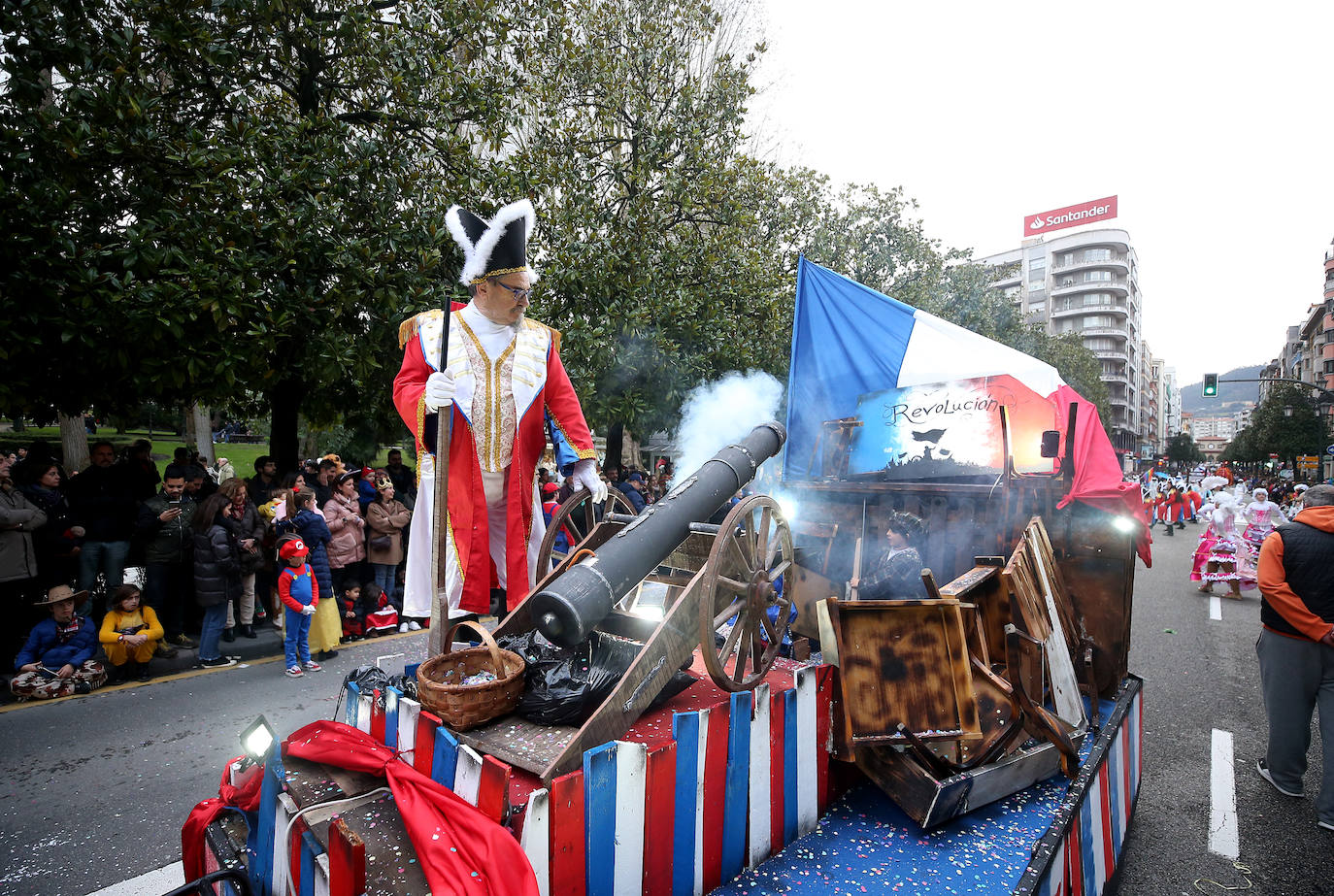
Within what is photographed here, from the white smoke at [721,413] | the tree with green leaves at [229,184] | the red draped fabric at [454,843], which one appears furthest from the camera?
the white smoke at [721,413]

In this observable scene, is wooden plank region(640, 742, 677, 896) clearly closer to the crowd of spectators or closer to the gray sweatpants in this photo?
the gray sweatpants

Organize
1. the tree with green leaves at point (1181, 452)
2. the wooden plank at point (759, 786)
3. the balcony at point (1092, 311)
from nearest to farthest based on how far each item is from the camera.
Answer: the wooden plank at point (759, 786)
the balcony at point (1092, 311)
the tree with green leaves at point (1181, 452)

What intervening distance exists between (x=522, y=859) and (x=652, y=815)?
518mm

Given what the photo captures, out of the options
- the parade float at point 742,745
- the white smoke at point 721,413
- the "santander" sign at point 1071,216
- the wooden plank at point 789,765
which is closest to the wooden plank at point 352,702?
the parade float at point 742,745

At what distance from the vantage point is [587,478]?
10.8 feet

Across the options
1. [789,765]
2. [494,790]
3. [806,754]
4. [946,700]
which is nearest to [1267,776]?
[946,700]

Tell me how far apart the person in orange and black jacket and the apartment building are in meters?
72.7

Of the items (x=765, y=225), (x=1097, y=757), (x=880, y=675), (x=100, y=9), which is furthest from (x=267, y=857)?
(x=765, y=225)

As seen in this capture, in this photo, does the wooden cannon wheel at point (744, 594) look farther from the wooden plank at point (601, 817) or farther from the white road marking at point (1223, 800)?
the white road marking at point (1223, 800)

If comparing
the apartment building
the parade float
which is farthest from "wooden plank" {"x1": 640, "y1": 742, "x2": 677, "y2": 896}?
the apartment building

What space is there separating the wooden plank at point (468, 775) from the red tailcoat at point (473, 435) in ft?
3.46

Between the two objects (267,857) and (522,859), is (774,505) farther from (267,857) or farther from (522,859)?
(267,857)

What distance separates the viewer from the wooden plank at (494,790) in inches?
70.1

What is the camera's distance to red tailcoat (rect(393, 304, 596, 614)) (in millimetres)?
2941
